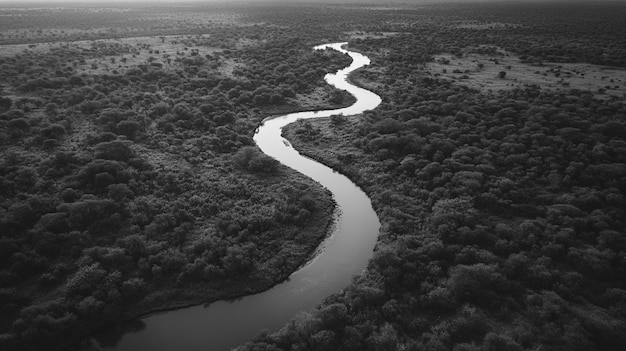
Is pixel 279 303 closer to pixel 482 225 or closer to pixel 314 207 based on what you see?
pixel 314 207

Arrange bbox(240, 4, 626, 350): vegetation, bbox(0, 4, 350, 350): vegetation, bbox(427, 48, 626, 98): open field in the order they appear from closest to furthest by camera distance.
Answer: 1. bbox(240, 4, 626, 350): vegetation
2. bbox(0, 4, 350, 350): vegetation
3. bbox(427, 48, 626, 98): open field

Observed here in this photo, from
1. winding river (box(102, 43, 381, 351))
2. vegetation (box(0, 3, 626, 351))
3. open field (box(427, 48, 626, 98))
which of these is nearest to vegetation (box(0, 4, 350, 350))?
vegetation (box(0, 3, 626, 351))

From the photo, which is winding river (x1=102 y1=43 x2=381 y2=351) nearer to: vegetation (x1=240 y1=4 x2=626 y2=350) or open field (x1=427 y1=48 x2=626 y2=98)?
vegetation (x1=240 y1=4 x2=626 y2=350)

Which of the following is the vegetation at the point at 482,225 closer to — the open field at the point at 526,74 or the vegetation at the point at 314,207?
the vegetation at the point at 314,207

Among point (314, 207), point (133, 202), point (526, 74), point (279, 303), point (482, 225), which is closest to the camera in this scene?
point (279, 303)

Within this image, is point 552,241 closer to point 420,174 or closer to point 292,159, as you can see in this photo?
point 420,174

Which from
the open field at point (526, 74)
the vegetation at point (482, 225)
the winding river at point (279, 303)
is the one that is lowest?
the winding river at point (279, 303)

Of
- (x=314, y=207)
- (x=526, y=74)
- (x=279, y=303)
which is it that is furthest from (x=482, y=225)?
(x=526, y=74)

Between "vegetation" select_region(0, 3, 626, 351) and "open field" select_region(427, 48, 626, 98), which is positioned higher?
"open field" select_region(427, 48, 626, 98)

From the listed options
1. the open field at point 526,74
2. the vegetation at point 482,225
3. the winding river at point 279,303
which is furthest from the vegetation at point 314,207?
the open field at point 526,74

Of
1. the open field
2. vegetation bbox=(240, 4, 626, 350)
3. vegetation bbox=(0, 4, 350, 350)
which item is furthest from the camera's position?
the open field
